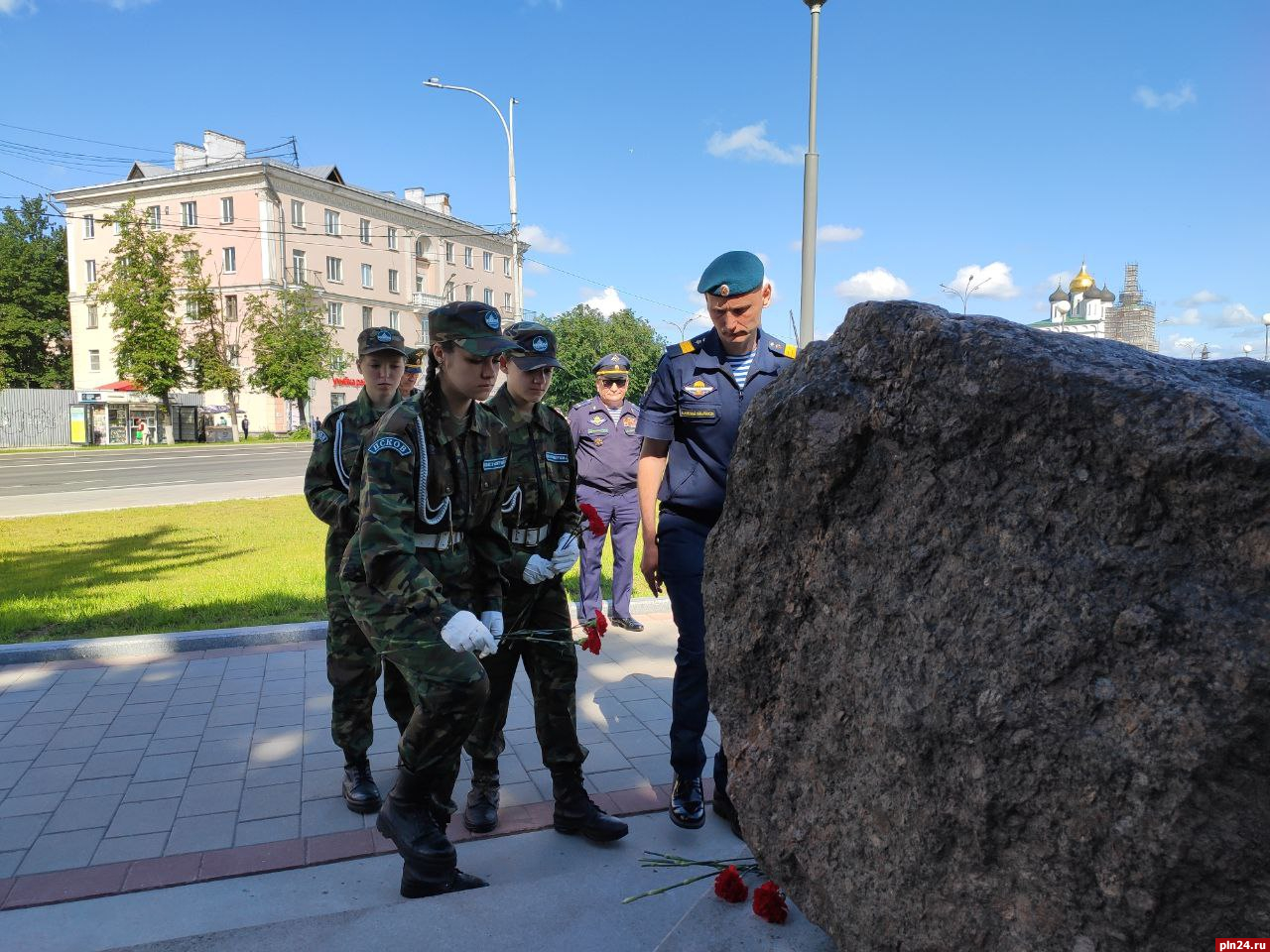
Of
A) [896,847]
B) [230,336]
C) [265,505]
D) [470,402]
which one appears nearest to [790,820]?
[896,847]

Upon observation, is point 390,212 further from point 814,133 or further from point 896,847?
point 896,847

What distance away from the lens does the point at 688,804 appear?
11.7 ft

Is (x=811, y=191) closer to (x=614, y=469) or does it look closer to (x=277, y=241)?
(x=614, y=469)

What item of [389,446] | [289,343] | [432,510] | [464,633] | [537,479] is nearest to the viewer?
[464,633]

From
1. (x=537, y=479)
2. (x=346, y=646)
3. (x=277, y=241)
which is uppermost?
(x=277, y=241)

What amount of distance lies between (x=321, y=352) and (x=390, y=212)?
14579mm

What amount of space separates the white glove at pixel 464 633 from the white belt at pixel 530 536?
946mm

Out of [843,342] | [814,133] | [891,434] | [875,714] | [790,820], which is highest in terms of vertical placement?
[814,133]

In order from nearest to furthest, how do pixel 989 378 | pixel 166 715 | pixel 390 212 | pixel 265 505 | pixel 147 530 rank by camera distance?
1. pixel 989 378
2. pixel 166 715
3. pixel 147 530
4. pixel 265 505
5. pixel 390 212

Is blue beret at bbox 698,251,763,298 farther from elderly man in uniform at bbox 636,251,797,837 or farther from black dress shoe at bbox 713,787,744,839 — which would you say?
black dress shoe at bbox 713,787,744,839

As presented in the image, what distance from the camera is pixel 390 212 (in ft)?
172

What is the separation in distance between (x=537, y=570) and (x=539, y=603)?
0.19m

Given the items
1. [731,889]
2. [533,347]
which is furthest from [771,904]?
[533,347]

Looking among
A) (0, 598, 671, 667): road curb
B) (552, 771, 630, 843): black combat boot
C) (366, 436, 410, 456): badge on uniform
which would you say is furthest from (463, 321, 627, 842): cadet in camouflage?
(0, 598, 671, 667): road curb
